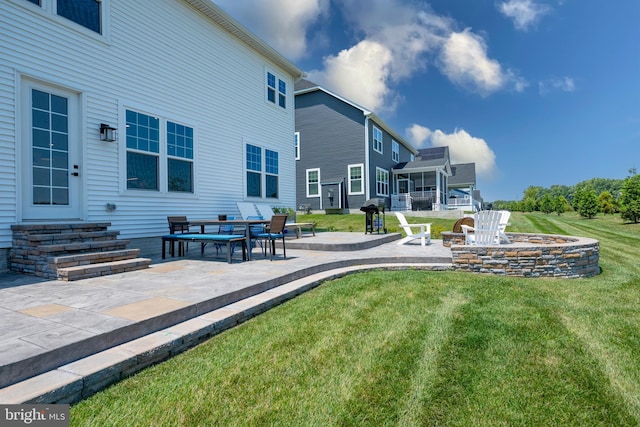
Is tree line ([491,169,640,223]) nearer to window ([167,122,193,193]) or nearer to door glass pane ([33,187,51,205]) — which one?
window ([167,122,193,193])

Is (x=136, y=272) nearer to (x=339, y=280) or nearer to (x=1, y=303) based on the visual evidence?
(x=1, y=303)

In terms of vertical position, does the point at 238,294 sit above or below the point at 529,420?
above

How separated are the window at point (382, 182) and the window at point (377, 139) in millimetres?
1388

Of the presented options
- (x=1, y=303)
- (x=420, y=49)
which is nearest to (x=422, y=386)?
(x=1, y=303)

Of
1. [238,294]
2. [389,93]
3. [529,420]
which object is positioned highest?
[389,93]

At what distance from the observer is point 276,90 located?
11.7 meters

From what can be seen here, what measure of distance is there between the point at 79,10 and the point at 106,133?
90.4 inches

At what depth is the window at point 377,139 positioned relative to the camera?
20.4m

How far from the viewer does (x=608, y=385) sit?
7.46ft

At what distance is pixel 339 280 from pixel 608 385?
3366 mm

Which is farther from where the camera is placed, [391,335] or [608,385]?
[391,335]

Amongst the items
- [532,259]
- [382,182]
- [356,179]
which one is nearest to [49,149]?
[532,259]

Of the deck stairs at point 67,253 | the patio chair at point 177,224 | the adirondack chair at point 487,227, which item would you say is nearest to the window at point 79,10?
the deck stairs at point 67,253

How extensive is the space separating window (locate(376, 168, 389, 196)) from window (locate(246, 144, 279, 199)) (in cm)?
1057
